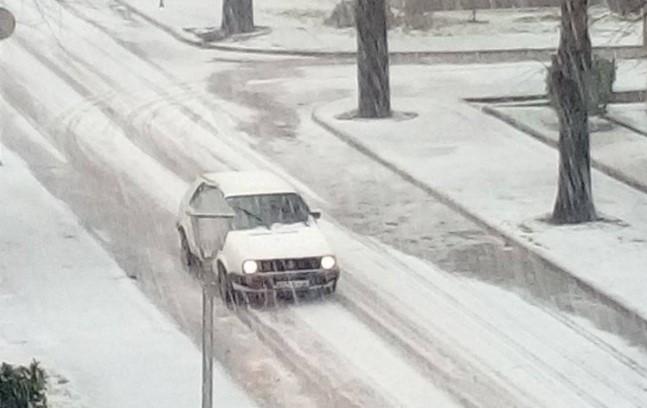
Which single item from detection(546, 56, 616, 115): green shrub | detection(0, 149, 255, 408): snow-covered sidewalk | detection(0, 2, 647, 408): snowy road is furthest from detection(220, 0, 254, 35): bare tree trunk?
detection(0, 149, 255, 408): snow-covered sidewalk

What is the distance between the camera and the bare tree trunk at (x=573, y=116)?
21.3m

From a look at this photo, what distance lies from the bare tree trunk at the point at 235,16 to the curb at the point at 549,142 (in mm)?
10459

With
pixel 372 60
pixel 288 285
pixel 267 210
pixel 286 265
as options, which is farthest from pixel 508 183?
pixel 288 285

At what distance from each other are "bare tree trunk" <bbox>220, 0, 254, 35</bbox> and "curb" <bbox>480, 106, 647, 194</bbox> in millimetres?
10459

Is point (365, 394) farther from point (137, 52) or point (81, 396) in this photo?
point (137, 52)

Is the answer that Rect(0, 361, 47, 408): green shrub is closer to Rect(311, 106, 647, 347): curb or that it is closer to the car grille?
the car grille

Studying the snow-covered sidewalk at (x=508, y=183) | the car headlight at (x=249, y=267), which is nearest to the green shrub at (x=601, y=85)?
the snow-covered sidewalk at (x=508, y=183)

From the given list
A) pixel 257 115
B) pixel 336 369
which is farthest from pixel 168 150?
pixel 336 369

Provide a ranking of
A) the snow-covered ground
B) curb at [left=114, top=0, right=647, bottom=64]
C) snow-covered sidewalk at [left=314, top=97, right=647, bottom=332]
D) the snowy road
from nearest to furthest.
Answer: the snowy road < snow-covered sidewalk at [left=314, top=97, right=647, bottom=332] < the snow-covered ground < curb at [left=114, top=0, right=647, bottom=64]

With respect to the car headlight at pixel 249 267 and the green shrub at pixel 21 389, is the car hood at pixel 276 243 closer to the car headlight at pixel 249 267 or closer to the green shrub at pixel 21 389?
the car headlight at pixel 249 267

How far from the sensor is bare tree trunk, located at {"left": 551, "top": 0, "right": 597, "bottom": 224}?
21266 mm

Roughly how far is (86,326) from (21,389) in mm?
5274

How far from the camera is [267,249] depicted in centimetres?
1858

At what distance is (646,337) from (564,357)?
1251 millimetres
